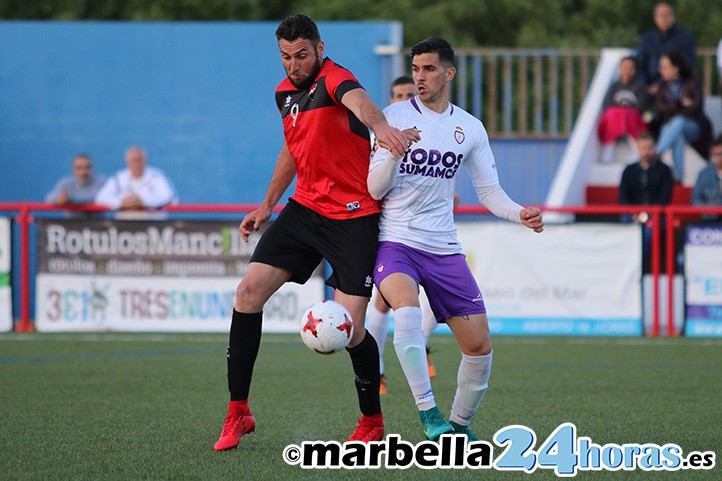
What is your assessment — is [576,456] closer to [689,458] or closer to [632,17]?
[689,458]

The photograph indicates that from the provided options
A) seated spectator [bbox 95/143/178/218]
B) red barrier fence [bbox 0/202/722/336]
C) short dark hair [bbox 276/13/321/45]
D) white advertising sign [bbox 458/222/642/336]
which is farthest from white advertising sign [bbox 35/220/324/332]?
short dark hair [bbox 276/13/321/45]

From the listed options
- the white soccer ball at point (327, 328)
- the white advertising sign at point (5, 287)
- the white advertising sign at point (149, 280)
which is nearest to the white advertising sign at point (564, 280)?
the white advertising sign at point (149, 280)

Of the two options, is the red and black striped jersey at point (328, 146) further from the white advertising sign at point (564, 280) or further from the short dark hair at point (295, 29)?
the white advertising sign at point (564, 280)

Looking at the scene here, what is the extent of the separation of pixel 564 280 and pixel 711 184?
228 cm

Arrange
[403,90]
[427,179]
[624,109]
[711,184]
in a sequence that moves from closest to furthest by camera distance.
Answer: [427,179] → [403,90] → [711,184] → [624,109]

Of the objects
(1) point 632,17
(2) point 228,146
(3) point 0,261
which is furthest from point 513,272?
(1) point 632,17

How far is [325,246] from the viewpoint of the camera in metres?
6.43

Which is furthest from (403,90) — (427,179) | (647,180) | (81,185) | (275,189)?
(81,185)

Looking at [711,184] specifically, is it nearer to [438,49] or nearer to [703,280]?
[703,280]

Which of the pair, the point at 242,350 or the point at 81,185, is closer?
the point at 242,350

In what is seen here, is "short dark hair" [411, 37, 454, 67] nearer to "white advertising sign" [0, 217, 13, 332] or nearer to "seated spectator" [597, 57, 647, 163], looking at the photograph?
"white advertising sign" [0, 217, 13, 332]

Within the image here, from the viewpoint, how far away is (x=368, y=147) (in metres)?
6.44

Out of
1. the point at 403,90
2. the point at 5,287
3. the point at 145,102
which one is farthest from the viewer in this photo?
the point at 145,102

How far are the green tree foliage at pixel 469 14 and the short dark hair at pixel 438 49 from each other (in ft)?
72.3
